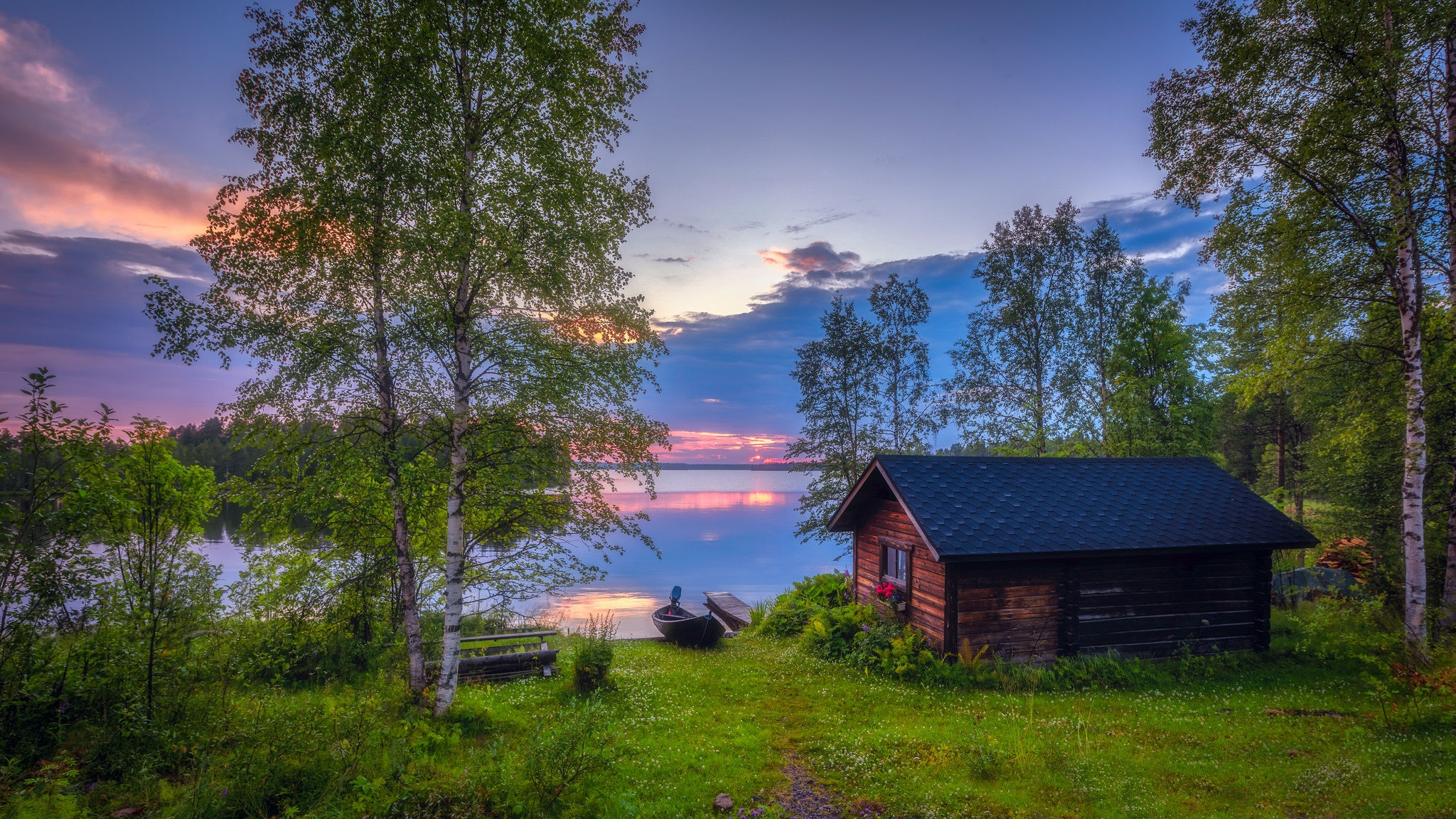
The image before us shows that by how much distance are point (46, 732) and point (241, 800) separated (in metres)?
2.83

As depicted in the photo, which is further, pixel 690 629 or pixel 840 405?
pixel 840 405

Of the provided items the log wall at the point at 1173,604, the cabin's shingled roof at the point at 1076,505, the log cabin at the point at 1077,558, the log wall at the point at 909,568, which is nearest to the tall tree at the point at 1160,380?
the cabin's shingled roof at the point at 1076,505

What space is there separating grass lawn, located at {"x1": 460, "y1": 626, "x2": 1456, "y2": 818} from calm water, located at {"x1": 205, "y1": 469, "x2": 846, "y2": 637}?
155 inches

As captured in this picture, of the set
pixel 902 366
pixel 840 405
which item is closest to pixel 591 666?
pixel 840 405

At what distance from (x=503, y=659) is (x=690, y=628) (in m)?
6.62

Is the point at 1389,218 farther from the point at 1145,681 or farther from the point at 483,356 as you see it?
the point at 483,356

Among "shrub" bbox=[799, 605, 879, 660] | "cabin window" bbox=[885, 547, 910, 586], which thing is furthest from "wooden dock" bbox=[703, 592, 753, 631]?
"cabin window" bbox=[885, 547, 910, 586]

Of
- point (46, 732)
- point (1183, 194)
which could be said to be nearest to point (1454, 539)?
point (1183, 194)

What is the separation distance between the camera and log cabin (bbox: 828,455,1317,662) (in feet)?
41.2

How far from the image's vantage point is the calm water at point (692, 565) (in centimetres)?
2759

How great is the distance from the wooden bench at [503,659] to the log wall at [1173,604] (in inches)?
486

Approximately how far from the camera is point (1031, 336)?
75.7 ft

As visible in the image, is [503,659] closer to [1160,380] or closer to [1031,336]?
[1031,336]

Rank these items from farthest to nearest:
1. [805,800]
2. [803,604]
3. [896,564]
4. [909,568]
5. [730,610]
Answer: [730,610]
[803,604]
[896,564]
[909,568]
[805,800]
